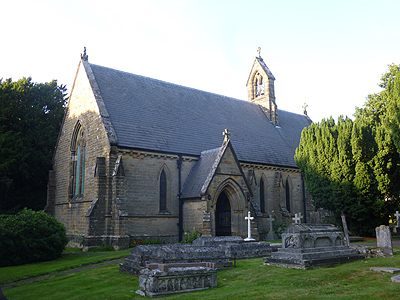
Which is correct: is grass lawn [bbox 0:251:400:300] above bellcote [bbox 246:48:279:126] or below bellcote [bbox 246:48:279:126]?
below

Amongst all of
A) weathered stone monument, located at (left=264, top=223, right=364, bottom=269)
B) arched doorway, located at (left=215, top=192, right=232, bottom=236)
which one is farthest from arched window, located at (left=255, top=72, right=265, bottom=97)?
weathered stone monument, located at (left=264, top=223, right=364, bottom=269)

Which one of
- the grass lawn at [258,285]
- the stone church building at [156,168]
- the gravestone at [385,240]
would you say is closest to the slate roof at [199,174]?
the stone church building at [156,168]

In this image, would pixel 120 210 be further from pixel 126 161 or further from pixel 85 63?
pixel 85 63

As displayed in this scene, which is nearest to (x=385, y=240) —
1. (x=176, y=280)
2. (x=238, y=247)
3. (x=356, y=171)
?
(x=238, y=247)

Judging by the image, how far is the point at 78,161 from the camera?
25.1 m

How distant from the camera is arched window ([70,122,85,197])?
80.2 feet

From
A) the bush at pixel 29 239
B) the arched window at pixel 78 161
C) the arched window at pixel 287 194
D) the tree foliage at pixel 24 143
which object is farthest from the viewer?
the arched window at pixel 287 194

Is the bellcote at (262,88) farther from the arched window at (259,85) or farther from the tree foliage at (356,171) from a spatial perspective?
the tree foliage at (356,171)

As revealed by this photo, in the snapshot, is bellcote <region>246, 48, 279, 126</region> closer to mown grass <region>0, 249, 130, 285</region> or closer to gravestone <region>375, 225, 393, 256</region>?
gravestone <region>375, 225, 393, 256</region>

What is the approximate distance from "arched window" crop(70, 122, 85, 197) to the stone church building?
0.07 metres

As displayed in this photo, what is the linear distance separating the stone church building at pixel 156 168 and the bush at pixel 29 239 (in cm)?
185

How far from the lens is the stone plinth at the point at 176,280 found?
9492 millimetres

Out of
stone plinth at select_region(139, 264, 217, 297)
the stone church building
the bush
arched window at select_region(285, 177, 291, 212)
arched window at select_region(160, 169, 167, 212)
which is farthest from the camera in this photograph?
arched window at select_region(285, 177, 291, 212)

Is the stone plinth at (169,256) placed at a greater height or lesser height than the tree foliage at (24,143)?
lesser
